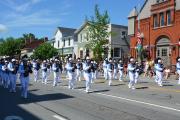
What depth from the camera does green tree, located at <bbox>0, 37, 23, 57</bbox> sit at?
360 feet

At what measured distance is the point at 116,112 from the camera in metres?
13.9

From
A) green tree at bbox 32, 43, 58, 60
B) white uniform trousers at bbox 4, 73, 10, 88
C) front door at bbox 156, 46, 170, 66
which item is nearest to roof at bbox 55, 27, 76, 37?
green tree at bbox 32, 43, 58, 60

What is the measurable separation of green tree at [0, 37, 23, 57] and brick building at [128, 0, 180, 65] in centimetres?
6356

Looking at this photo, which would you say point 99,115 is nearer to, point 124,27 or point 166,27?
point 166,27

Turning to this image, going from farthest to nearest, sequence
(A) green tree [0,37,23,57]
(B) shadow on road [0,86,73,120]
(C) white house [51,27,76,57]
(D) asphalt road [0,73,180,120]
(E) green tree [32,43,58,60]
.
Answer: (A) green tree [0,37,23,57]
(E) green tree [32,43,58,60]
(C) white house [51,27,76,57]
(B) shadow on road [0,86,73,120]
(D) asphalt road [0,73,180,120]

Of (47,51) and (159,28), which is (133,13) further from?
(47,51)

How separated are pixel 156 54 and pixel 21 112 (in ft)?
114

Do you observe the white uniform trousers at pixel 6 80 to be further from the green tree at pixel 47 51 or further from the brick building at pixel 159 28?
the green tree at pixel 47 51

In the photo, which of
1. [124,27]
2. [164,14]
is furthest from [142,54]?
[124,27]

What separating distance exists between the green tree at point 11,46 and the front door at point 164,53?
68.4m

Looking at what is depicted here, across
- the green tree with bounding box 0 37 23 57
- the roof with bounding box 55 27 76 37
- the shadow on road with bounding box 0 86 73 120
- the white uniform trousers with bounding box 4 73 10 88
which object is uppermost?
the roof with bounding box 55 27 76 37

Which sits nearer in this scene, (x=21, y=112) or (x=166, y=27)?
(x=21, y=112)

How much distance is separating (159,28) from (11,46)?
230ft

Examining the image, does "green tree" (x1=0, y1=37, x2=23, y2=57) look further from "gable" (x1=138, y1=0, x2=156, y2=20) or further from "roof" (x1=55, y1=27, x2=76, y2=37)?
"gable" (x1=138, y1=0, x2=156, y2=20)
